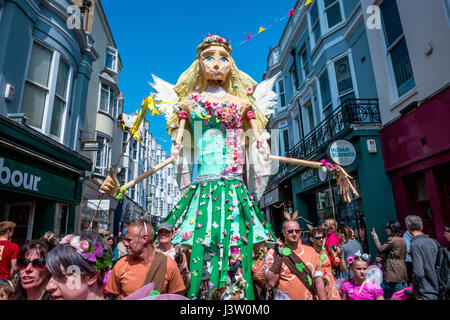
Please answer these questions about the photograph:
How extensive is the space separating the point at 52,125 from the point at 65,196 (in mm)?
2256

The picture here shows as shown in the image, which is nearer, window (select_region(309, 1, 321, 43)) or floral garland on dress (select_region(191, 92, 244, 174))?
floral garland on dress (select_region(191, 92, 244, 174))

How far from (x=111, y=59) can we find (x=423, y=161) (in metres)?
16.3

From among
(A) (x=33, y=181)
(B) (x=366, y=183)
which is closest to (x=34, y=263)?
(A) (x=33, y=181)

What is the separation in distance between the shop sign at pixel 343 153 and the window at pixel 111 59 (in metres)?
13.5

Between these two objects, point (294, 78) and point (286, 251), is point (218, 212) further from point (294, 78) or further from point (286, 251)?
point (294, 78)

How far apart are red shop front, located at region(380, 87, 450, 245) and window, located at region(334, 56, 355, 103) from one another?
8.23ft

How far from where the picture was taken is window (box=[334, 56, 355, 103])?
984 centimetres

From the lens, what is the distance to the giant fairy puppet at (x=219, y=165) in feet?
7.36

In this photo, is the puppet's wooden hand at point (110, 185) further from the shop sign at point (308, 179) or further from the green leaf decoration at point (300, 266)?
the shop sign at point (308, 179)

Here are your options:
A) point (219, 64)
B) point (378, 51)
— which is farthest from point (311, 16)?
point (219, 64)

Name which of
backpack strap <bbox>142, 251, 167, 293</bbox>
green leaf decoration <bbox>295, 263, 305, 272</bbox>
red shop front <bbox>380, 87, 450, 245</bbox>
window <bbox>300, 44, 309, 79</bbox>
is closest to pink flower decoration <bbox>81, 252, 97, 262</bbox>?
backpack strap <bbox>142, 251, 167, 293</bbox>

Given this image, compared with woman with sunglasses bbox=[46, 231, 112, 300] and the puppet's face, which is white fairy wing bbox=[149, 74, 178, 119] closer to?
the puppet's face

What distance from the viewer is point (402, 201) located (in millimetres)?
7219

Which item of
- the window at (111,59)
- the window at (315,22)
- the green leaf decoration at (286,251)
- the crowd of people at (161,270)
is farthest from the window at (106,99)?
the green leaf decoration at (286,251)
